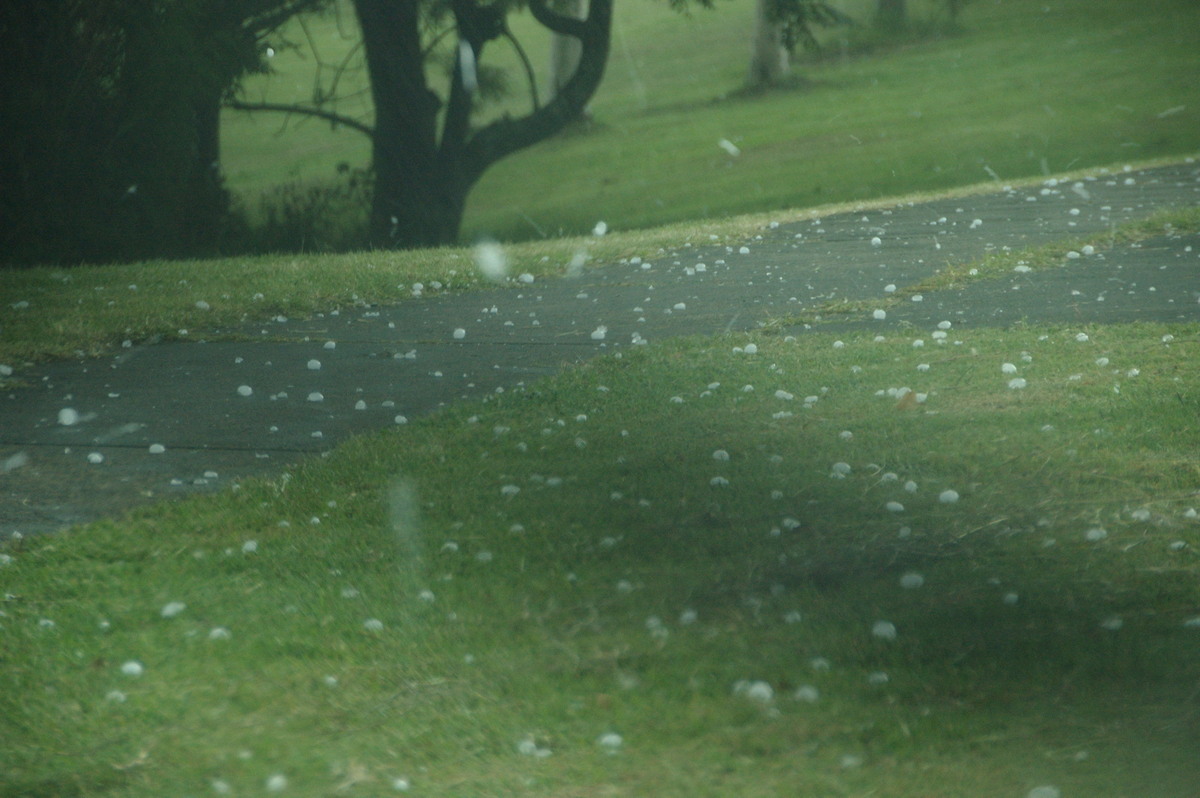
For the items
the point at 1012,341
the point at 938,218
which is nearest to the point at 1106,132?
the point at 938,218

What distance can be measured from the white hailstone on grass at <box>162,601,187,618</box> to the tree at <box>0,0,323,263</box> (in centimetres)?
945

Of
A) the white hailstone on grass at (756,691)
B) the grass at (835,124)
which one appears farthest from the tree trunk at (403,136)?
the white hailstone on grass at (756,691)

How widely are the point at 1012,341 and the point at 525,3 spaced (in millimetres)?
12254

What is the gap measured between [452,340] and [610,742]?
4636 mm

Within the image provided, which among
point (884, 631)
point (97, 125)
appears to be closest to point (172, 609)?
point (884, 631)

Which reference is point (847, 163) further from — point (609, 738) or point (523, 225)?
point (609, 738)

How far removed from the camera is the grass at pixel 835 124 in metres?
20.0

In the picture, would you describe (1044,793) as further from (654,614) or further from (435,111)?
(435,111)

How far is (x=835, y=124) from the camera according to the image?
84.2 ft

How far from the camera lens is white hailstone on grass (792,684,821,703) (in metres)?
2.77

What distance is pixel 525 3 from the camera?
16.9 metres

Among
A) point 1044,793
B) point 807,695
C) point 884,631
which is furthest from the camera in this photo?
point 884,631

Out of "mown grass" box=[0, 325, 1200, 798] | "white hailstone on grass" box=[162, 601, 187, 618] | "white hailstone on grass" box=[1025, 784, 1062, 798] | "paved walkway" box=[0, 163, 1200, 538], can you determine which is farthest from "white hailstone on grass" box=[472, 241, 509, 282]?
"white hailstone on grass" box=[1025, 784, 1062, 798]

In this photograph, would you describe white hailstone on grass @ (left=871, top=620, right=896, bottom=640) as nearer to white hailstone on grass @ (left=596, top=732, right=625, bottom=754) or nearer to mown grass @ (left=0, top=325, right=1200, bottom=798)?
mown grass @ (left=0, top=325, right=1200, bottom=798)
